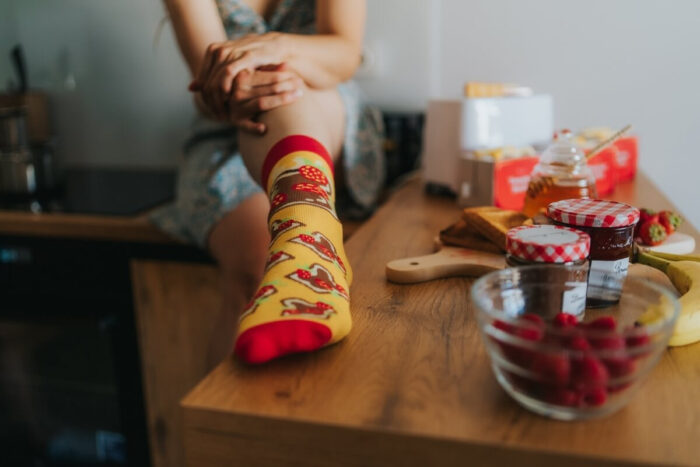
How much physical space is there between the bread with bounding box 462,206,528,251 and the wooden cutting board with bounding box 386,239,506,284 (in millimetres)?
21

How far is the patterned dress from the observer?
1.08 metres

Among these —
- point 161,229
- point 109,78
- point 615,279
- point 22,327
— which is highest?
point 109,78

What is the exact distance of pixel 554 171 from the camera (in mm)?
834

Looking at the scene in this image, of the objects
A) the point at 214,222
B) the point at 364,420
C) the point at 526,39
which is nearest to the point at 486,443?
the point at 364,420

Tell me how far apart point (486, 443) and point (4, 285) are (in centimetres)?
124

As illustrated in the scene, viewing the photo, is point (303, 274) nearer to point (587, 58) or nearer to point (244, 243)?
point (244, 243)

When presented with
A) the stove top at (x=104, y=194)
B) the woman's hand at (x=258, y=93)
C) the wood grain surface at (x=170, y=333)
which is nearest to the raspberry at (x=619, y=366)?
the woman's hand at (x=258, y=93)

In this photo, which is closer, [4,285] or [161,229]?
[161,229]

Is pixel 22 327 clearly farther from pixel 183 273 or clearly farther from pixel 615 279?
pixel 615 279

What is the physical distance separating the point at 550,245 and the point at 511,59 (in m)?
0.96

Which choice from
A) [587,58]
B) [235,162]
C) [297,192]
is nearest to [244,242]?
[235,162]

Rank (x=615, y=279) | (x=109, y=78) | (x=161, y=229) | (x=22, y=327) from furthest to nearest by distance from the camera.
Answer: (x=109, y=78)
(x=22, y=327)
(x=161, y=229)
(x=615, y=279)

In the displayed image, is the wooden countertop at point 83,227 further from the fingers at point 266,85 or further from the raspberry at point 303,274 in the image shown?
the raspberry at point 303,274

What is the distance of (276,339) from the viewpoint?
509 mm
